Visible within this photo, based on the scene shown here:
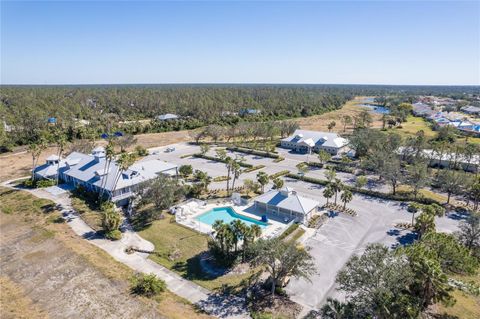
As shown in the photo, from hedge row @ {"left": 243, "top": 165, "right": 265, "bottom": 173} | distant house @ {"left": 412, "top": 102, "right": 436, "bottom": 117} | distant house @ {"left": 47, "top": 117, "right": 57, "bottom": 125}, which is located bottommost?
hedge row @ {"left": 243, "top": 165, "right": 265, "bottom": 173}

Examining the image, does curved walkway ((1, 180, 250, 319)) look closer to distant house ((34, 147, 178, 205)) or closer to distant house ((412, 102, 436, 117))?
distant house ((34, 147, 178, 205))

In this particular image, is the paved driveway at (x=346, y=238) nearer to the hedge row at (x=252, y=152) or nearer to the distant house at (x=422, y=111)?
the hedge row at (x=252, y=152)

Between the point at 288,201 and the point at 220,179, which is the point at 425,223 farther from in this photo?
the point at 220,179

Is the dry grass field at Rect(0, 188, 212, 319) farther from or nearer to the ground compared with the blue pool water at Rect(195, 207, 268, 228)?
nearer to the ground

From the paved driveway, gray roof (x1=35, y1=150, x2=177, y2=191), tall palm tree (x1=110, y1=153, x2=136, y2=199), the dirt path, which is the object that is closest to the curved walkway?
the dirt path

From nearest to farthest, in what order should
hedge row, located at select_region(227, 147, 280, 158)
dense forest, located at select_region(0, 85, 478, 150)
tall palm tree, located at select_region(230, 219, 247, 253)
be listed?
tall palm tree, located at select_region(230, 219, 247, 253) → hedge row, located at select_region(227, 147, 280, 158) → dense forest, located at select_region(0, 85, 478, 150)

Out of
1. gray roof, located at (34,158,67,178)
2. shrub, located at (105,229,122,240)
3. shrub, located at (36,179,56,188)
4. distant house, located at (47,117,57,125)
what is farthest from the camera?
distant house, located at (47,117,57,125)

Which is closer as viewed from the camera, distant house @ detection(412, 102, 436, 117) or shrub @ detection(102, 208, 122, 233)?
shrub @ detection(102, 208, 122, 233)

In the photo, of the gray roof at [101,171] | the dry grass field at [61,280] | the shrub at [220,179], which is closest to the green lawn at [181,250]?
the dry grass field at [61,280]
